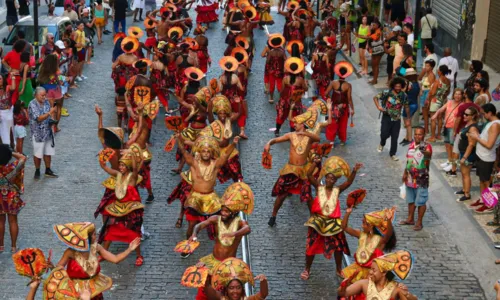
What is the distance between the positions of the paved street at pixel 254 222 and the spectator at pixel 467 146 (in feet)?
1.85

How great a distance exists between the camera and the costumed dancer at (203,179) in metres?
15.3

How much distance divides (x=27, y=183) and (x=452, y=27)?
14191mm

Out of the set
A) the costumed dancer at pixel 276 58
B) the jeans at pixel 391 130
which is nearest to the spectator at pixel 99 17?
the costumed dancer at pixel 276 58

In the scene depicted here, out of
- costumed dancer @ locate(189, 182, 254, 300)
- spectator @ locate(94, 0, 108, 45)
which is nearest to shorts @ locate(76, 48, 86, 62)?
spectator @ locate(94, 0, 108, 45)

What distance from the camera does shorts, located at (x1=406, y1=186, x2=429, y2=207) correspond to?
53.6 ft

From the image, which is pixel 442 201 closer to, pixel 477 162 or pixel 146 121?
pixel 477 162

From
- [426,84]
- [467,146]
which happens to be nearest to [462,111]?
[467,146]

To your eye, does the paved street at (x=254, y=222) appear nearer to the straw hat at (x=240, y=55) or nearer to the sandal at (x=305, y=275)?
the sandal at (x=305, y=275)

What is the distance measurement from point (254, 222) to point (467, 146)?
12.9 feet

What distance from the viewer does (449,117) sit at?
1886 centimetres

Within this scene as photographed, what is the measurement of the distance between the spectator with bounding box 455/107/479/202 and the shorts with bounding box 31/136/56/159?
7262 mm

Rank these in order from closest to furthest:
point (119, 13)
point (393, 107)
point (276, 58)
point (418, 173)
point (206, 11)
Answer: point (418, 173), point (393, 107), point (276, 58), point (119, 13), point (206, 11)

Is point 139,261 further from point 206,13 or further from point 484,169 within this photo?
point 206,13

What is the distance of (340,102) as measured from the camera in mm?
20672
